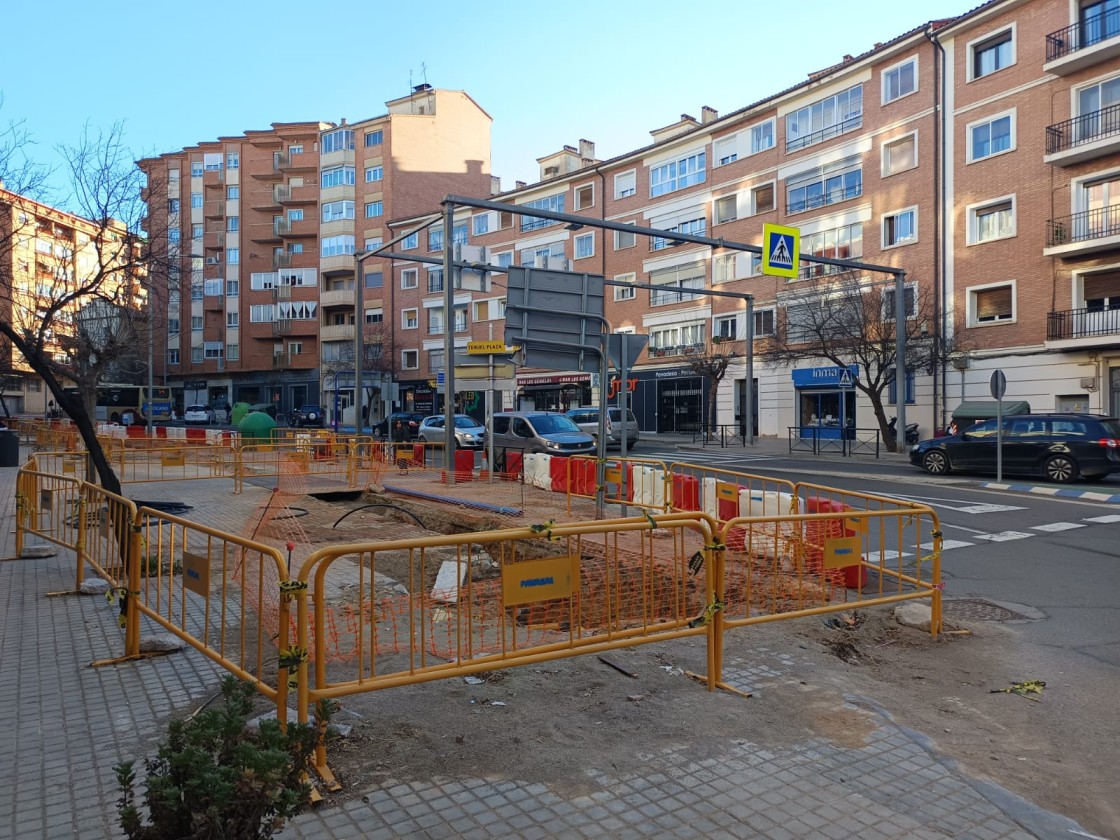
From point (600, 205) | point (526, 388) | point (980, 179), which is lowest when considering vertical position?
point (526, 388)

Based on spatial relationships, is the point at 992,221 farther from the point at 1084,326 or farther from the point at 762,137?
the point at 762,137

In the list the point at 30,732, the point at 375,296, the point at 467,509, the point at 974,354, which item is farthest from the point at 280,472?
the point at 375,296

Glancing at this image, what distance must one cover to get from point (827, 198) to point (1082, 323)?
12.1 metres

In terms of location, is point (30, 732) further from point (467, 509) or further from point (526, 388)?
point (526, 388)

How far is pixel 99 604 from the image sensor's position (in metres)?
6.53

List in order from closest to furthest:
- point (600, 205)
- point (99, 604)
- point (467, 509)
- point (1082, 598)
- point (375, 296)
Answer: point (99, 604) < point (1082, 598) < point (467, 509) < point (600, 205) < point (375, 296)

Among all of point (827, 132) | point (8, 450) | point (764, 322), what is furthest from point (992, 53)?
point (8, 450)

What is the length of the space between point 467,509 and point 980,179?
24.8m

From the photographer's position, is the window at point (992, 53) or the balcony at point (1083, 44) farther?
the window at point (992, 53)

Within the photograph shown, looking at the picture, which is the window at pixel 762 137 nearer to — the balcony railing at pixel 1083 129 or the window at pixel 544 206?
the window at pixel 544 206

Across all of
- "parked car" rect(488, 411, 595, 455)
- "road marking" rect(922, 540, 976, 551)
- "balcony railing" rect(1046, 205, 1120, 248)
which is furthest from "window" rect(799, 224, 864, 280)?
"road marking" rect(922, 540, 976, 551)

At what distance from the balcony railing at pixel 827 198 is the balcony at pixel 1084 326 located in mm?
9816

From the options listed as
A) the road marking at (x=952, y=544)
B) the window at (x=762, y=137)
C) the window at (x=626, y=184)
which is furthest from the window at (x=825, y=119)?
the road marking at (x=952, y=544)

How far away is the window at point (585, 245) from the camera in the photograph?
4531cm
